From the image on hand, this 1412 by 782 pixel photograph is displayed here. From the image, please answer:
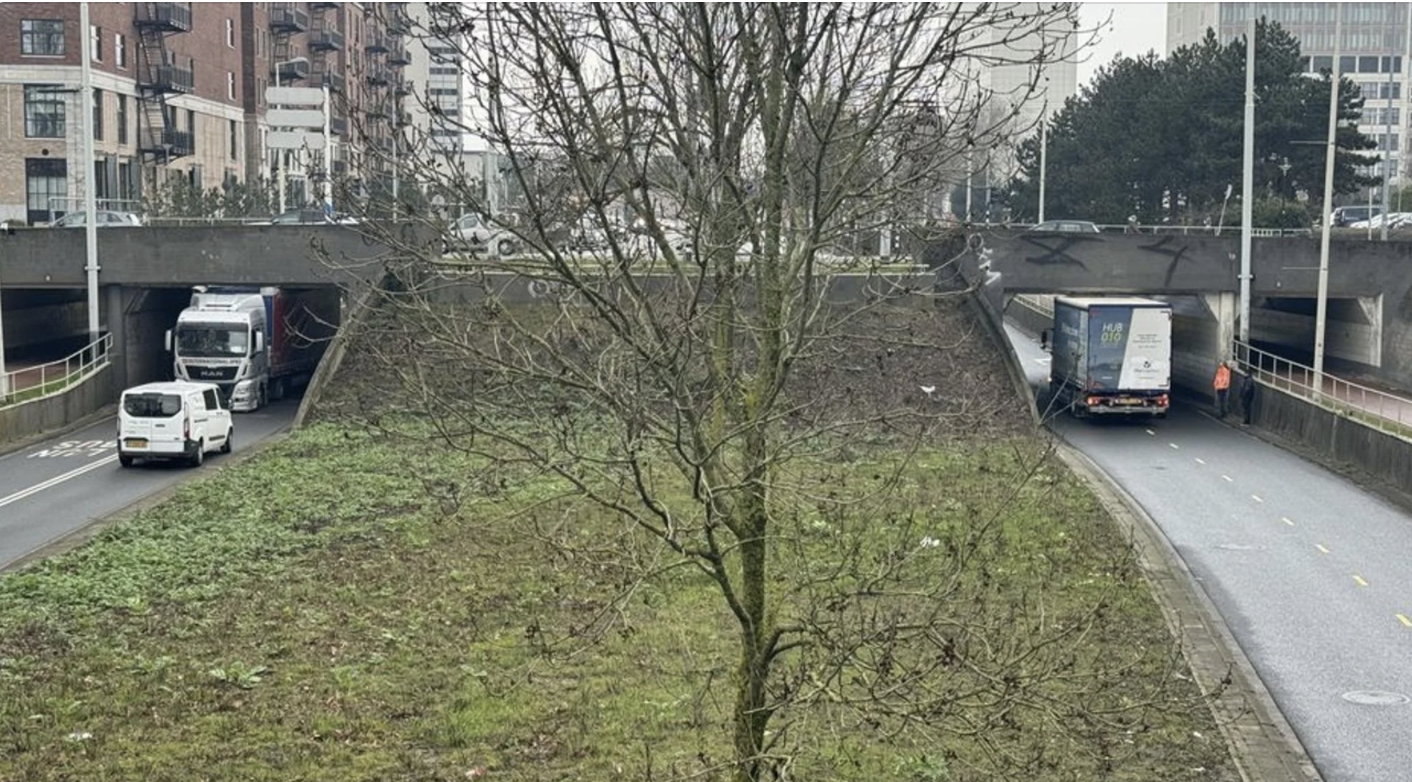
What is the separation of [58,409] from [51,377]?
7.06m

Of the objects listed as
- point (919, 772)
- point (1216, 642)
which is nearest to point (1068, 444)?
point (1216, 642)

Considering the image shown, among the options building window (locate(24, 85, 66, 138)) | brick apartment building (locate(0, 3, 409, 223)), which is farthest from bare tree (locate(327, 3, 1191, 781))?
building window (locate(24, 85, 66, 138))

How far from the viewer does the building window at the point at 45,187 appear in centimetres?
6925

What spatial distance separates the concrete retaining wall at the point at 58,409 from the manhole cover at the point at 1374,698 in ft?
96.4

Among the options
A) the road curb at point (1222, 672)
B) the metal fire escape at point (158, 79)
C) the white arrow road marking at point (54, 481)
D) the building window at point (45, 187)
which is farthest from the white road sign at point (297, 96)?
the metal fire escape at point (158, 79)

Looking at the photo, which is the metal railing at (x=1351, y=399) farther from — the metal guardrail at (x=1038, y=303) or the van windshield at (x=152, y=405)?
the metal guardrail at (x=1038, y=303)

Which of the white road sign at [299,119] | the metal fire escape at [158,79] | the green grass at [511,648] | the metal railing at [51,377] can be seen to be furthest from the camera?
the metal fire escape at [158,79]

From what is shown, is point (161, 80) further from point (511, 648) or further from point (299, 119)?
point (511, 648)

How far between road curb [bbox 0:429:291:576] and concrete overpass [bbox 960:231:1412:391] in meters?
22.6

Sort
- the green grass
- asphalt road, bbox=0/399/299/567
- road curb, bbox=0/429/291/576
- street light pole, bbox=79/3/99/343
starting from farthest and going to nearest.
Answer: street light pole, bbox=79/3/99/343 < asphalt road, bbox=0/399/299/567 < road curb, bbox=0/429/291/576 < the green grass

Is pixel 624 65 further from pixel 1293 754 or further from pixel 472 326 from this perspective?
pixel 1293 754

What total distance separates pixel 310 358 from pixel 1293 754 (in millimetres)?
43582

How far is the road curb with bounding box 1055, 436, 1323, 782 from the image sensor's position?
14.9 meters

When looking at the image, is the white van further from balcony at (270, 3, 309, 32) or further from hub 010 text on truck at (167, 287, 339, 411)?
balcony at (270, 3, 309, 32)
